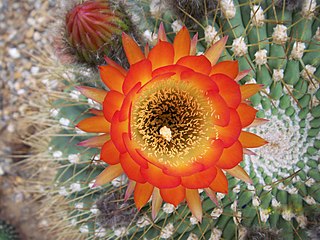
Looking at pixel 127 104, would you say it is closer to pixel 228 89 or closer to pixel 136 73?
pixel 136 73

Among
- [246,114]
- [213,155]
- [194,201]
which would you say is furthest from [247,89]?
[194,201]

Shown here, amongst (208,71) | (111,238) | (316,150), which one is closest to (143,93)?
(208,71)

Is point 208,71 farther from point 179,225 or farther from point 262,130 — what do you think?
point 179,225

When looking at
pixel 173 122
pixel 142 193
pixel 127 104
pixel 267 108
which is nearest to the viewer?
pixel 127 104

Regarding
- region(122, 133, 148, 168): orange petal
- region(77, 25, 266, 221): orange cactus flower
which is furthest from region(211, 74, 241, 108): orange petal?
region(122, 133, 148, 168): orange petal

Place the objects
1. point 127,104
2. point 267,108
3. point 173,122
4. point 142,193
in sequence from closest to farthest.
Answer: point 127,104, point 142,193, point 173,122, point 267,108

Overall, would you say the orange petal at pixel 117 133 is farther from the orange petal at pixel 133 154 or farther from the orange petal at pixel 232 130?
the orange petal at pixel 232 130
